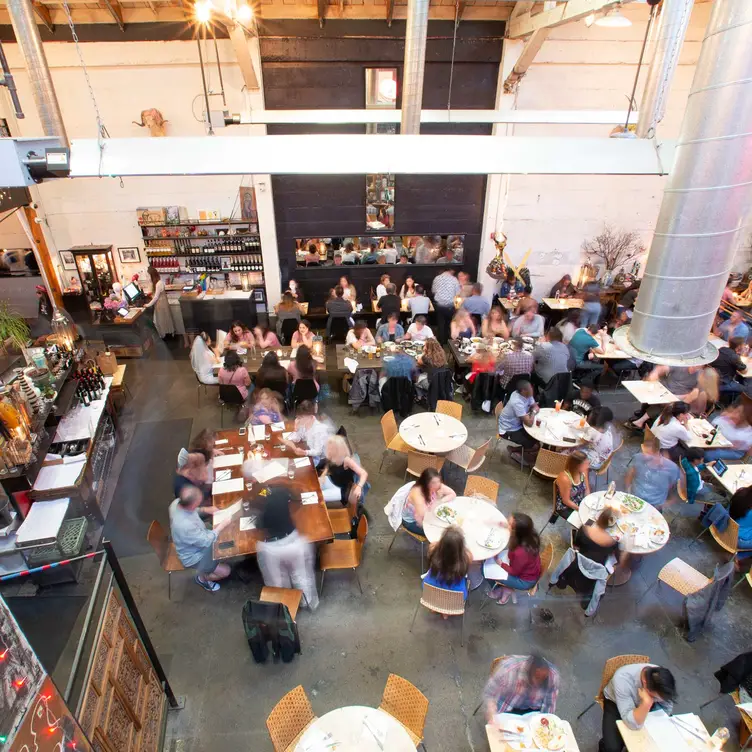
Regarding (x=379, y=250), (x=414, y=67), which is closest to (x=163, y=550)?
(x=414, y=67)

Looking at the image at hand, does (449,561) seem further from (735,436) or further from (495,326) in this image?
(495,326)

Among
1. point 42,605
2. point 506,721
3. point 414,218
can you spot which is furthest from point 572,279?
point 42,605

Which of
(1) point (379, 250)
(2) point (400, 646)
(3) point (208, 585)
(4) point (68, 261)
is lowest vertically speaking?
(2) point (400, 646)

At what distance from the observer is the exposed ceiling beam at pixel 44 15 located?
8.18 m

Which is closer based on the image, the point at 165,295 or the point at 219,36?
the point at 219,36

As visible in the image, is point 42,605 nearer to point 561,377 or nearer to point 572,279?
point 561,377

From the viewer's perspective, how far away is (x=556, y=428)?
5.93 meters

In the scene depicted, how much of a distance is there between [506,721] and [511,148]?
11.9 ft

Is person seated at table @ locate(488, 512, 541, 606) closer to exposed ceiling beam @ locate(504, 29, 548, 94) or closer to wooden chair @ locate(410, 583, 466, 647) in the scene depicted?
wooden chair @ locate(410, 583, 466, 647)

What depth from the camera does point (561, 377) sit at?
6676 mm

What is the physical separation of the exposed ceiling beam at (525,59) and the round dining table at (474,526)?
7.41 meters

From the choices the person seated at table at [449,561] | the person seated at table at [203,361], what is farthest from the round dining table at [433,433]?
the person seated at table at [203,361]

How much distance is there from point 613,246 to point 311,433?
8.51m

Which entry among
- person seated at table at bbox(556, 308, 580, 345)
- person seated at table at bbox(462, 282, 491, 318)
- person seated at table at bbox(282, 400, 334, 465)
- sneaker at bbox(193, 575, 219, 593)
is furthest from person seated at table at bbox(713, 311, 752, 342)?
sneaker at bbox(193, 575, 219, 593)
